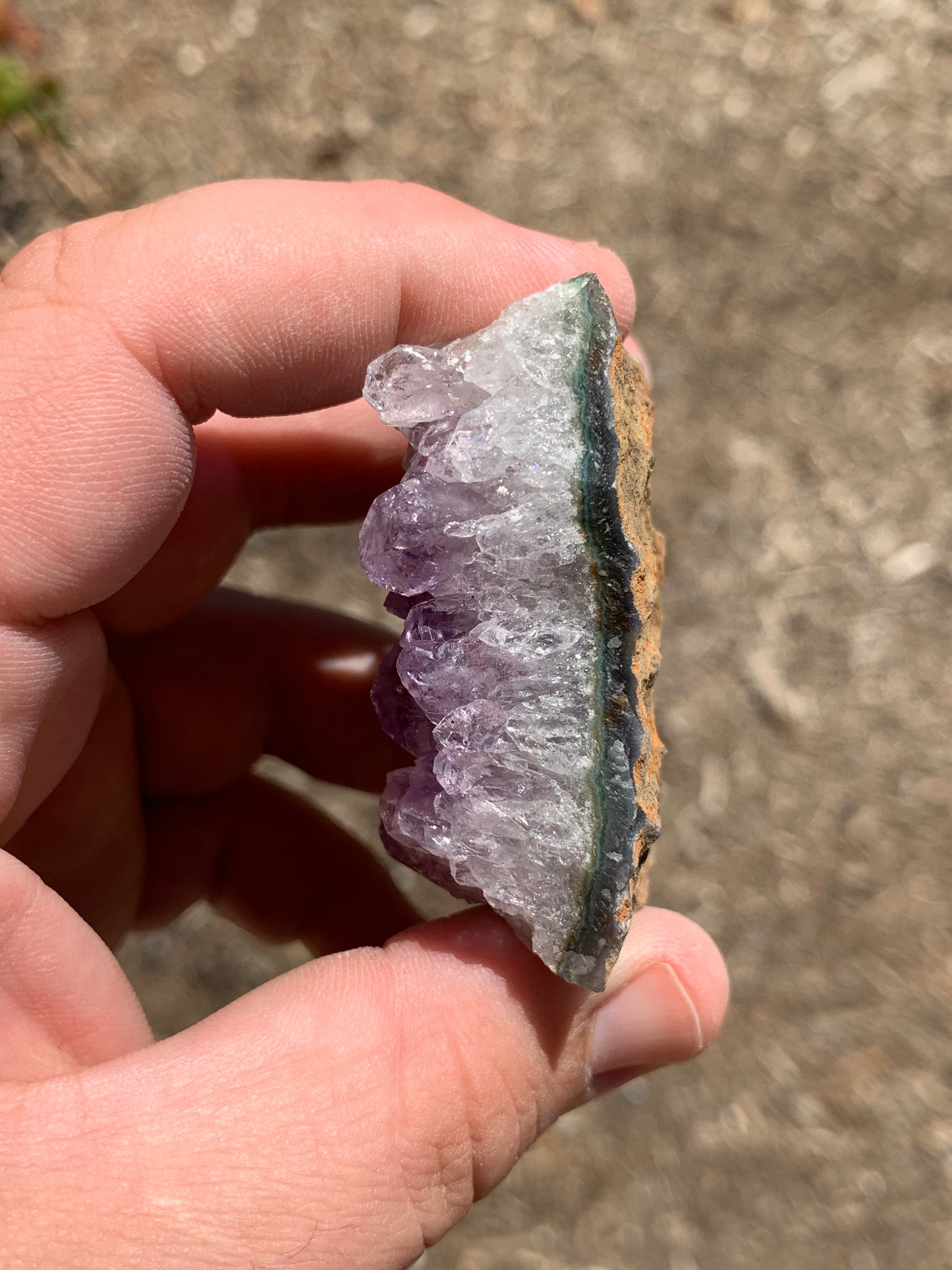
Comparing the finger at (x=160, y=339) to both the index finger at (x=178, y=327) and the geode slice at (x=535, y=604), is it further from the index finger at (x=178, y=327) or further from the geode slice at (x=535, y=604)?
the geode slice at (x=535, y=604)

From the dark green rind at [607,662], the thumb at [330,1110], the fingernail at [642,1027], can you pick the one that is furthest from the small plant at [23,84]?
the fingernail at [642,1027]

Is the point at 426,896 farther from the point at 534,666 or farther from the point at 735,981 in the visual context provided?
the point at 534,666

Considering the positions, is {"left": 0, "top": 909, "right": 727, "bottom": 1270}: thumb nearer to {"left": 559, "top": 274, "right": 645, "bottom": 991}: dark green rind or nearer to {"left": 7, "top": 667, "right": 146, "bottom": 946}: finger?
{"left": 559, "top": 274, "right": 645, "bottom": 991}: dark green rind

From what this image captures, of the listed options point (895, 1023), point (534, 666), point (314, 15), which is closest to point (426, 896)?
point (895, 1023)

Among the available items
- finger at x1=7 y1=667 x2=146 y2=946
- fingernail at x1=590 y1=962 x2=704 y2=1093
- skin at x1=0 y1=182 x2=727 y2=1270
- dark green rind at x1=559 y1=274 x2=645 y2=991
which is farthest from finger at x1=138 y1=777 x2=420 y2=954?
dark green rind at x1=559 y1=274 x2=645 y2=991

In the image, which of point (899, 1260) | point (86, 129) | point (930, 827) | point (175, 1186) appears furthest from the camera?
point (86, 129)
